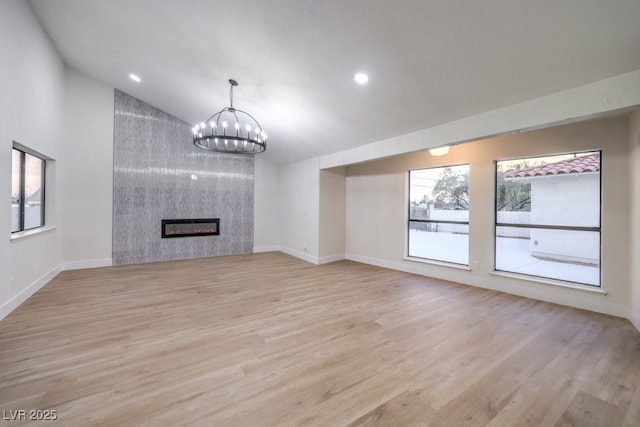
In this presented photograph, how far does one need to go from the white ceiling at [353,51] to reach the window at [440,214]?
1.53 metres

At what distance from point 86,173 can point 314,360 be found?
6.39 meters

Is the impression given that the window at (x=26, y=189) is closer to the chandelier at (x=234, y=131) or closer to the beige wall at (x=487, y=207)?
the chandelier at (x=234, y=131)

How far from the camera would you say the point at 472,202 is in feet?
15.6

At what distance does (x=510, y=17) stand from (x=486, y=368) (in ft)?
9.97

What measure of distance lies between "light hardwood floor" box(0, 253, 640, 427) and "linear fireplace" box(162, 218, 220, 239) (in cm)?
253

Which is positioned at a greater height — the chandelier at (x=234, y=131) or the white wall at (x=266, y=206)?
the chandelier at (x=234, y=131)

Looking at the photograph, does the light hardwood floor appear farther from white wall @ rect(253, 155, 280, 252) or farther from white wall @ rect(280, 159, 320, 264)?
white wall @ rect(253, 155, 280, 252)

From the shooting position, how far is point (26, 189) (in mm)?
4227

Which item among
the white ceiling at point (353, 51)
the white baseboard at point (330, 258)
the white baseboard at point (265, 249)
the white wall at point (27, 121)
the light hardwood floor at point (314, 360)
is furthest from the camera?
the white baseboard at point (265, 249)

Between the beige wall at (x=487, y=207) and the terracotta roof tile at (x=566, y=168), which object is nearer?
the beige wall at (x=487, y=207)

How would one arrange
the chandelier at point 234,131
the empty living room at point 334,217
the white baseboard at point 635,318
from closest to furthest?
the empty living room at point 334,217 → the white baseboard at point 635,318 → the chandelier at point 234,131

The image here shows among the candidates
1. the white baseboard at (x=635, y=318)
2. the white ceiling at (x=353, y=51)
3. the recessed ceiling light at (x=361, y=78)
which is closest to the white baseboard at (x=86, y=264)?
the white ceiling at (x=353, y=51)

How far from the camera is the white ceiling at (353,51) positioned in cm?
232

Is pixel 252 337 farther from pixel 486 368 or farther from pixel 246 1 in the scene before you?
pixel 246 1
